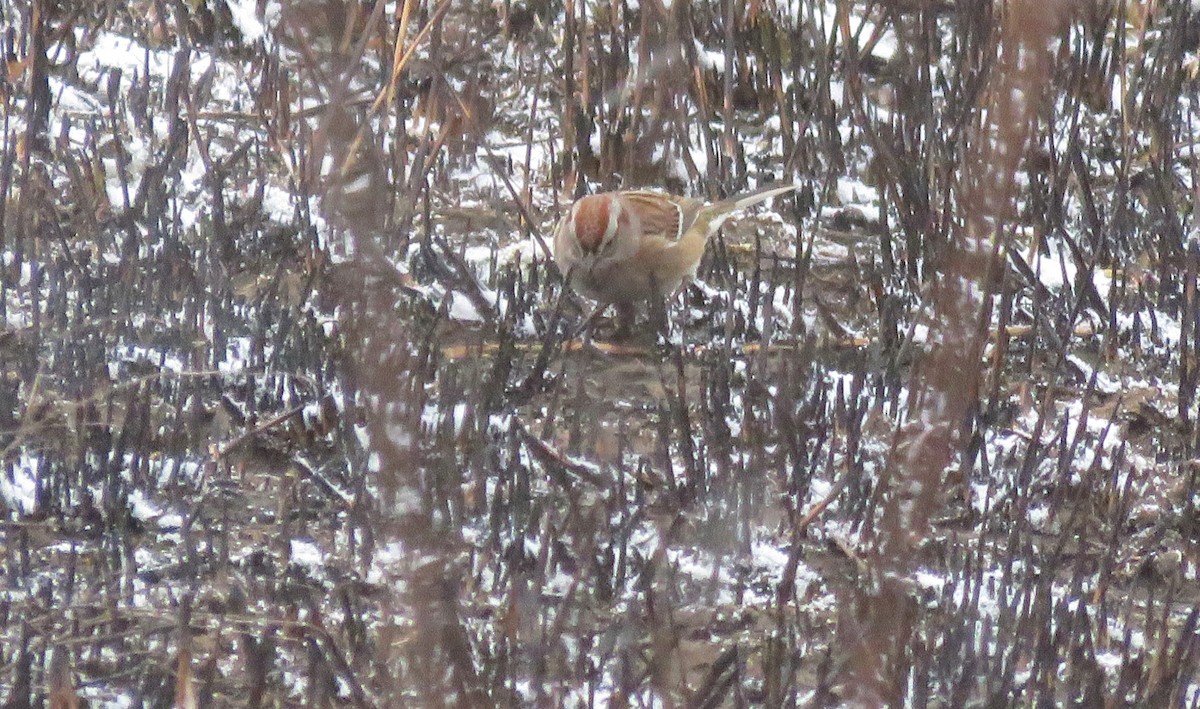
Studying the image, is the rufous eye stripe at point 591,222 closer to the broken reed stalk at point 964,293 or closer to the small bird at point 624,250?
the small bird at point 624,250

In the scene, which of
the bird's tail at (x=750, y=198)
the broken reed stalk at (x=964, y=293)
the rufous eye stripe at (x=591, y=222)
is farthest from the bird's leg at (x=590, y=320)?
the broken reed stalk at (x=964, y=293)

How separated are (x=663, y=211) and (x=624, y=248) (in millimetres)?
433

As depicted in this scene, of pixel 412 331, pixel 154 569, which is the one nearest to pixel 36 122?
pixel 412 331

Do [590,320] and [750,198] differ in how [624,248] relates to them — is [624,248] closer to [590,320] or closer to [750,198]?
[590,320]

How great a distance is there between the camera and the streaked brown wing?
16.2ft

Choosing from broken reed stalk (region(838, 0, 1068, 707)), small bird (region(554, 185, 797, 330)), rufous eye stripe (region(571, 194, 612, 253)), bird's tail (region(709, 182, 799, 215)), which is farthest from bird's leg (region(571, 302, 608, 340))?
broken reed stalk (region(838, 0, 1068, 707))

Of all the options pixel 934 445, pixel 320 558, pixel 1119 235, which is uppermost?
pixel 934 445

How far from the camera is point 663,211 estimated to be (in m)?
5.12

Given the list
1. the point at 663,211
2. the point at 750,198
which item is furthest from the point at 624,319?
the point at 750,198

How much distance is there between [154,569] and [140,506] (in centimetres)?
31

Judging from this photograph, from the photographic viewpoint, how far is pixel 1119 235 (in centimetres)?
554

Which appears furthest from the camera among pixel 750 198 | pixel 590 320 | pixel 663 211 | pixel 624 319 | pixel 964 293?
pixel 750 198

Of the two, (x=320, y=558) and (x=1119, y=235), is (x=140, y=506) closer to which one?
(x=320, y=558)

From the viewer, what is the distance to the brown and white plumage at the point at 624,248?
4.74m
